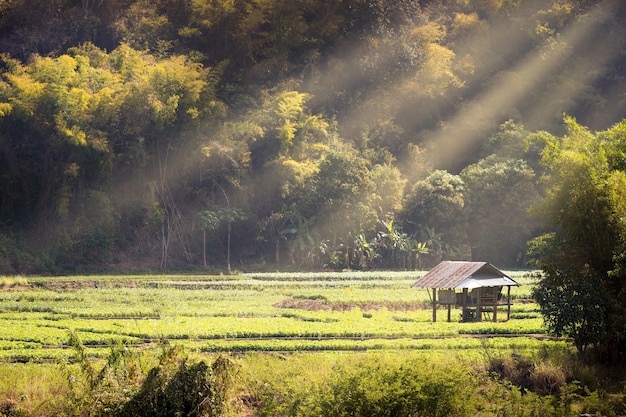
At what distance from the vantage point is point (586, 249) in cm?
2209

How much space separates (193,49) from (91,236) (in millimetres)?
15048

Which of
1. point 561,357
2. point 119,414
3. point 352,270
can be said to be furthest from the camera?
point 352,270

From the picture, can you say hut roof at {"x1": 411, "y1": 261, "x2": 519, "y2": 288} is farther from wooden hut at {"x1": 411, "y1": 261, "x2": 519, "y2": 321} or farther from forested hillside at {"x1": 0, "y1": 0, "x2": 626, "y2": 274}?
forested hillside at {"x1": 0, "y1": 0, "x2": 626, "y2": 274}

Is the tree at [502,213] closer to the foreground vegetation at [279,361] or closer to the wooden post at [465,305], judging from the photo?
the foreground vegetation at [279,361]

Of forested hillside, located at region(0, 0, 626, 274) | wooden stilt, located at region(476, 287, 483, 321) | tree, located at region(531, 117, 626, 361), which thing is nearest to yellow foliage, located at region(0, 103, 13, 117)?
forested hillside, located at region(0, 0, 626, 274)

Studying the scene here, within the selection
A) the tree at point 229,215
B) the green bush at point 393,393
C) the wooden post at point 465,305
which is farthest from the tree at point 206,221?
the green bush at point 393,393

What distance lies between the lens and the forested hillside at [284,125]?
48.5 m

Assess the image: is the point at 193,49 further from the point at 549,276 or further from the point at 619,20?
the point at 549,276

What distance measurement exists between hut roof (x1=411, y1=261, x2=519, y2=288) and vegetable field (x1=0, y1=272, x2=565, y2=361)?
3.89ft

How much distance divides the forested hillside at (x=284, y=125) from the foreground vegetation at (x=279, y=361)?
13993 millimetres

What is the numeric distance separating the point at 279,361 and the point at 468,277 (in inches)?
428

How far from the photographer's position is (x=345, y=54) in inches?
2426

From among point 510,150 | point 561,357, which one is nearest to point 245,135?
point 510,150

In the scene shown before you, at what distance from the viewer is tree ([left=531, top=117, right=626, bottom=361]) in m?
21.3
